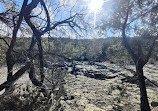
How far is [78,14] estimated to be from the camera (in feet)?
14.4

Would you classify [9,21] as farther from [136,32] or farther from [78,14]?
[136,32]

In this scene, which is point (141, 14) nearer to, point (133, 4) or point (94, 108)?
point (133, 4)

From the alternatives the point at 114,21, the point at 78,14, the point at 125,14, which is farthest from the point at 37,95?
the point at 125,14

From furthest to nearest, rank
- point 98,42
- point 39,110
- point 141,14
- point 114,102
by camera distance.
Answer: point 98,42 → point 114,102 → point 141,14 → point 39,110

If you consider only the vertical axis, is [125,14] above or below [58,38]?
above

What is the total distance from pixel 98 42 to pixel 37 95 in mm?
29197

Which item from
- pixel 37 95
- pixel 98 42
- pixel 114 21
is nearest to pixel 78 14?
pixel 114 21

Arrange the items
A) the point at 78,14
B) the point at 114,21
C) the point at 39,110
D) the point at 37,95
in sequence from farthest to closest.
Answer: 1. the point at 114,21
2. the point at 78,14
3. the point at 37,95
4. the point at 39,110

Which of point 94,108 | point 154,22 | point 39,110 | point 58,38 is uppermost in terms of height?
point 154,22

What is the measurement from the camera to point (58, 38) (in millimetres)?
4922

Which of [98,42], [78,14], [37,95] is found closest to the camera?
[37,95]

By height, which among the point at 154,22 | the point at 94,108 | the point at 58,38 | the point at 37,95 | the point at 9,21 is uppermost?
the point at 154,22

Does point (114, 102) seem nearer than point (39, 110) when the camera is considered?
No

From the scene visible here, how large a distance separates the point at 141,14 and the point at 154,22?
0.63 metres
